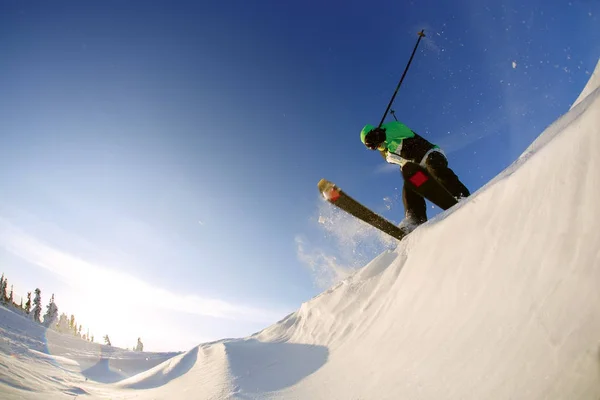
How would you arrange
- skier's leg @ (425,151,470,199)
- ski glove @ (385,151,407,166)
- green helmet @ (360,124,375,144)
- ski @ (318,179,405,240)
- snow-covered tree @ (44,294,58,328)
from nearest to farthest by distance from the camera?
skier's leg @ (425,151,470,199), ski @ (318,179,405,240), ski glove @ (385,151,407,166), green helmet @ (360,124,375,144), snow-covered tree @ (44,294,58,328)

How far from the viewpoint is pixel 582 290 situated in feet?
3.92

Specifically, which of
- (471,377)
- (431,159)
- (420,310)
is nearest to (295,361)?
(420,310)

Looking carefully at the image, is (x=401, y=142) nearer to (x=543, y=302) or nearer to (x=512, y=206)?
(x=512, y=206)

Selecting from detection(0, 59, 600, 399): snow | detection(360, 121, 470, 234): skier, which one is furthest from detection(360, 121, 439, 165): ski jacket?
detection(0, 59, 600, 399): snow

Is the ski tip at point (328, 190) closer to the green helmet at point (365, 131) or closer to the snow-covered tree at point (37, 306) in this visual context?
the green helmet at point (365, 131)

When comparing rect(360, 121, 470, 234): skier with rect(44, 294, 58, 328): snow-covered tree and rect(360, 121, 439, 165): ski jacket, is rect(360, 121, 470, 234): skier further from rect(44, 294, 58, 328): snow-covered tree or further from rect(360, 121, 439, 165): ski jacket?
rect(44, 294, 58, 328): snow-covered tree

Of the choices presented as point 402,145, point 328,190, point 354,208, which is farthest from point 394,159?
point 328,190

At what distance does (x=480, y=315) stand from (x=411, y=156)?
3652 mm

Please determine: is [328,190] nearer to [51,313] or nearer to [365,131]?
[365,131]

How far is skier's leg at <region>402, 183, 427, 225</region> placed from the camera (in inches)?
193

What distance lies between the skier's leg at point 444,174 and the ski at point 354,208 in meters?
1.02

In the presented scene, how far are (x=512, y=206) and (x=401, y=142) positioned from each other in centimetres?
345

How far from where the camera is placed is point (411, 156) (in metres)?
4.97

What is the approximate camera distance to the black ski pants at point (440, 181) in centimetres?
421
